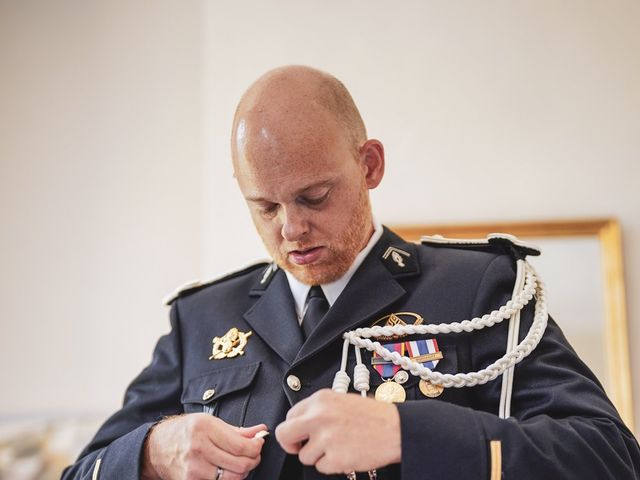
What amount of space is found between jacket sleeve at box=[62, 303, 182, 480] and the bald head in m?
0.40

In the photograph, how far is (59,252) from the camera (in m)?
2.28

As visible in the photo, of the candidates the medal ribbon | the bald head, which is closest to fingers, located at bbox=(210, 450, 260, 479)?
the medal ribbon

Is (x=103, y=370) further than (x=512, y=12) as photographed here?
Yes

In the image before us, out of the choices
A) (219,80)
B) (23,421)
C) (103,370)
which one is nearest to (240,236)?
(219,80)

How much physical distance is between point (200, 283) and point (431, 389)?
566 millimetres

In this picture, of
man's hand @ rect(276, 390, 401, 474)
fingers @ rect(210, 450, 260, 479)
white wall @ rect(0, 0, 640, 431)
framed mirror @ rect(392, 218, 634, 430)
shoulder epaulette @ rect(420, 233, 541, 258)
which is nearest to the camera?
man's hand @ rect(276, 390, 401, 474)

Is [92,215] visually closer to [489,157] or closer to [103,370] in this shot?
[103,370]

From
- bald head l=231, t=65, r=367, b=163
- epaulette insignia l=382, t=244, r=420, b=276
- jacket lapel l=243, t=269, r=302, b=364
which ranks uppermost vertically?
bald head l=231, t=65, r=367, b=163

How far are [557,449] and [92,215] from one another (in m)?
1.71

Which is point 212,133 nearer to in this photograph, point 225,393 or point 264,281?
Answer: point 264,281

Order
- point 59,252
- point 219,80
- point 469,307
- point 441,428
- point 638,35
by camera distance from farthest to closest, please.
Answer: point 59,252 < point 219,80 < point 638,35 < point 469,307 < point 441,428

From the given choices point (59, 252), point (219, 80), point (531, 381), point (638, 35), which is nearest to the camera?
point (531, 381)

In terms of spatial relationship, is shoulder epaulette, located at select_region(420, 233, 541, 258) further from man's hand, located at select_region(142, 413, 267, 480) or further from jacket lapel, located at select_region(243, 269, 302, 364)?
man's hand, located at select_region(142, 413, 267, 480)

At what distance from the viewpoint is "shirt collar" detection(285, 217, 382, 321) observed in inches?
49.1
